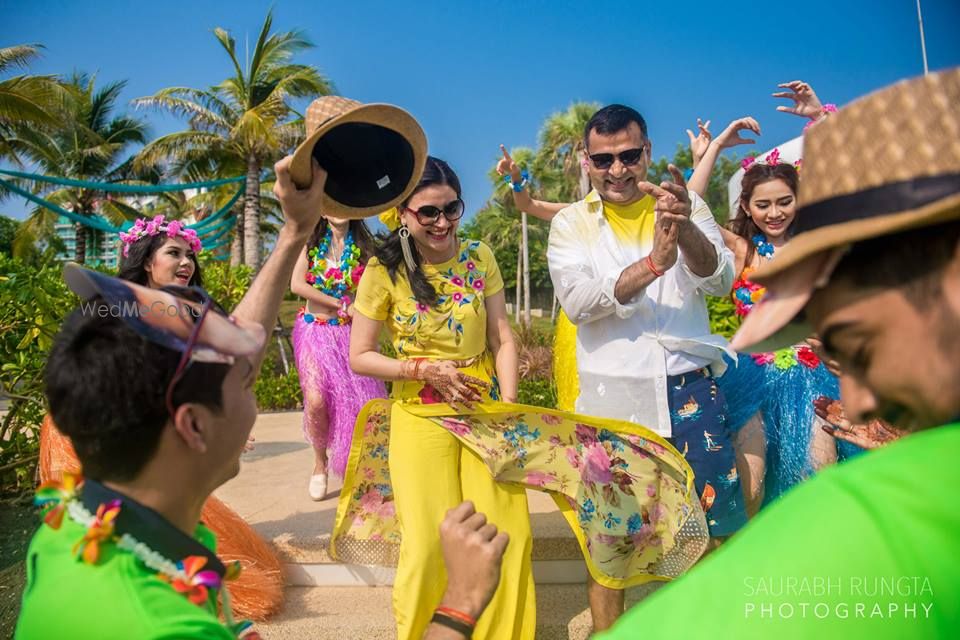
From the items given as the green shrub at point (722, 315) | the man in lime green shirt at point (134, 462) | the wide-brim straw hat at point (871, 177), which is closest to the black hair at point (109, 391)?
the man in lime green shirt at point (134, 462)

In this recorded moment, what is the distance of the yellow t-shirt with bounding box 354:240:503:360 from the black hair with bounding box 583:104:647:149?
89 cm

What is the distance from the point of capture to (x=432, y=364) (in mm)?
2828

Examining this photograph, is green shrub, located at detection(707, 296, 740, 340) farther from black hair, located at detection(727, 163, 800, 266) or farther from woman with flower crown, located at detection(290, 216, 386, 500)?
woman with flower crown, located at detection(290, 216, 386, 500)

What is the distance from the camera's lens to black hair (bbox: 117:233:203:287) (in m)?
3.50

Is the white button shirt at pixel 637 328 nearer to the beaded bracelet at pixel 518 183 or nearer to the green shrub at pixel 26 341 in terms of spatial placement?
the beaded bracelet at pixel 518 183

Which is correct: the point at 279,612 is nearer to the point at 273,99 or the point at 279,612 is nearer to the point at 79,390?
the point at 79,390

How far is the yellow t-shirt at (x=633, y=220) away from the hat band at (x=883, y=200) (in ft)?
7.19

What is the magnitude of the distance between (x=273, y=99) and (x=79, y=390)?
76.9 feet

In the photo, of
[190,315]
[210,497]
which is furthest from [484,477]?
[190,315]

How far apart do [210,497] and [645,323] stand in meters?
2.34

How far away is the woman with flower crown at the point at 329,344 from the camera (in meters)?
4.70

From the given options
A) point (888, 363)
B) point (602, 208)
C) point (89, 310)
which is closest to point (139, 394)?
point (89, 310)

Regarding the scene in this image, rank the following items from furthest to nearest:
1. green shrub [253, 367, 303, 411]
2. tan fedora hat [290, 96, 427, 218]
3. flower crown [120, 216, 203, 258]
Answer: green shrub [253, 367, 303, 411], flower crown [120, 216, 203, 258], tan fedora hat [290, 96, 427, 218]

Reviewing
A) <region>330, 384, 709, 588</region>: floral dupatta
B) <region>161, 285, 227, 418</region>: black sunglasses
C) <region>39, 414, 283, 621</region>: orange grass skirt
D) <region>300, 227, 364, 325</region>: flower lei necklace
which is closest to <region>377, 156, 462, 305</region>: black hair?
<region>330, 384, 709, 588</region>: floral dupatta
